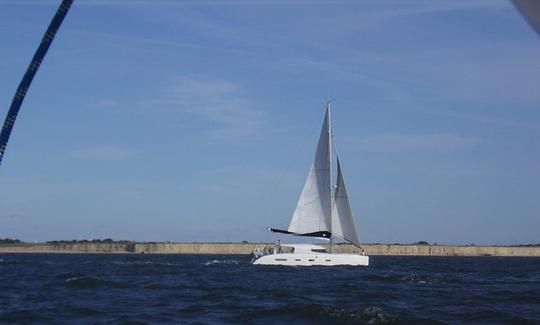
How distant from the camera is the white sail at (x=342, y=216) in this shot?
76000 millimetres

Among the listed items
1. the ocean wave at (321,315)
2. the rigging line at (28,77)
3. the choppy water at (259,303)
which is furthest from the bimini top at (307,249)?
the rigging line at (28,77)

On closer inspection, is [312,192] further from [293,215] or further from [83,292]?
[83,292]

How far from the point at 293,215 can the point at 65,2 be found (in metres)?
71.8

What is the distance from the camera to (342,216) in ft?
249

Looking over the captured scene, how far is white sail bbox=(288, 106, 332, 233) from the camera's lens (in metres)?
75.8

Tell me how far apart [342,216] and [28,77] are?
70.8 meters

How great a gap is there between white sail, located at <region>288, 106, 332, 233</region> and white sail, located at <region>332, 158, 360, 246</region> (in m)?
0.82

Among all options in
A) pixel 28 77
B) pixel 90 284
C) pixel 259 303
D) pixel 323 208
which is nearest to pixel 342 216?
pixel 323 208

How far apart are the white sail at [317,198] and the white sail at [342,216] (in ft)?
2.68

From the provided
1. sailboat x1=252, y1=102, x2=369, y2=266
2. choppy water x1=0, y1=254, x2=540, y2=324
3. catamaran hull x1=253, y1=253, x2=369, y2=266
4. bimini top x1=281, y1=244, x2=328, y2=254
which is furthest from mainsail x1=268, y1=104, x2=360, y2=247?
choppy water x1=0, y1=254, x2=540, y2=324

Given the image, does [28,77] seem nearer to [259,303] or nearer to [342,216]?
[259,303]

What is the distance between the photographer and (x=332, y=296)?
112ft

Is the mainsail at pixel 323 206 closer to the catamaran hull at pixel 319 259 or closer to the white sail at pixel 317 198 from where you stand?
the white sail at pixel 317 198

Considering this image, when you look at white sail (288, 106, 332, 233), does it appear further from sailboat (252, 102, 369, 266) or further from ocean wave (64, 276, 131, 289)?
ocean wave (64, 276, 131, 289)
